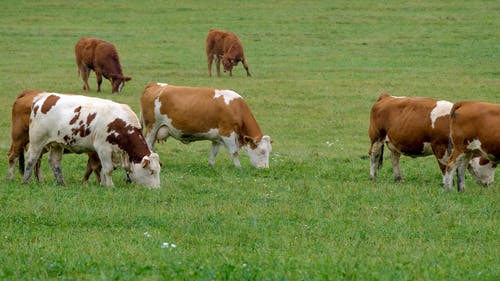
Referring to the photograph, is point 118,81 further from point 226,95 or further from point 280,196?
point 280,196

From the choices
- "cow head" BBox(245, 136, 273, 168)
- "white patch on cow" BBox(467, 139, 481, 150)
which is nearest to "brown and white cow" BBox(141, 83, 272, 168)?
"cow head" BBox(245, 136, 273, 168)

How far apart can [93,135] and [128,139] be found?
0.53 metres

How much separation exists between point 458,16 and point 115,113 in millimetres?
36631

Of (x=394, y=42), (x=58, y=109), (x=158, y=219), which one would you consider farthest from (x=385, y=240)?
(x=394, y=42)

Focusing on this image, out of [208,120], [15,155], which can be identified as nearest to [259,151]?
[208,120]

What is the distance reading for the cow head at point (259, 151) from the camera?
17938mm

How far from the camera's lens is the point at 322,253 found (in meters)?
9.83

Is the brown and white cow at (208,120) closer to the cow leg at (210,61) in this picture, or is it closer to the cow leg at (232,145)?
the cow leg at (232,145)

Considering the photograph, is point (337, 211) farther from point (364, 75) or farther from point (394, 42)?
point (394, 42)

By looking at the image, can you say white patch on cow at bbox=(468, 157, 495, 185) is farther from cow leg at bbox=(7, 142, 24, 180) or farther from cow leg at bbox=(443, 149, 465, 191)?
cow leg at bbox=(7, 142, 24, 180)

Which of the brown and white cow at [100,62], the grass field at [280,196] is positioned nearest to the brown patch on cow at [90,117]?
the grass field at [280,196]

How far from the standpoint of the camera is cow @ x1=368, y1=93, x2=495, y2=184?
15898 mm

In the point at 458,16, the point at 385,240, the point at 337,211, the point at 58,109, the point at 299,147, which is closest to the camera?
the point at 385,240

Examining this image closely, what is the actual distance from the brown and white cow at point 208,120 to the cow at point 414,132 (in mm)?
2213
